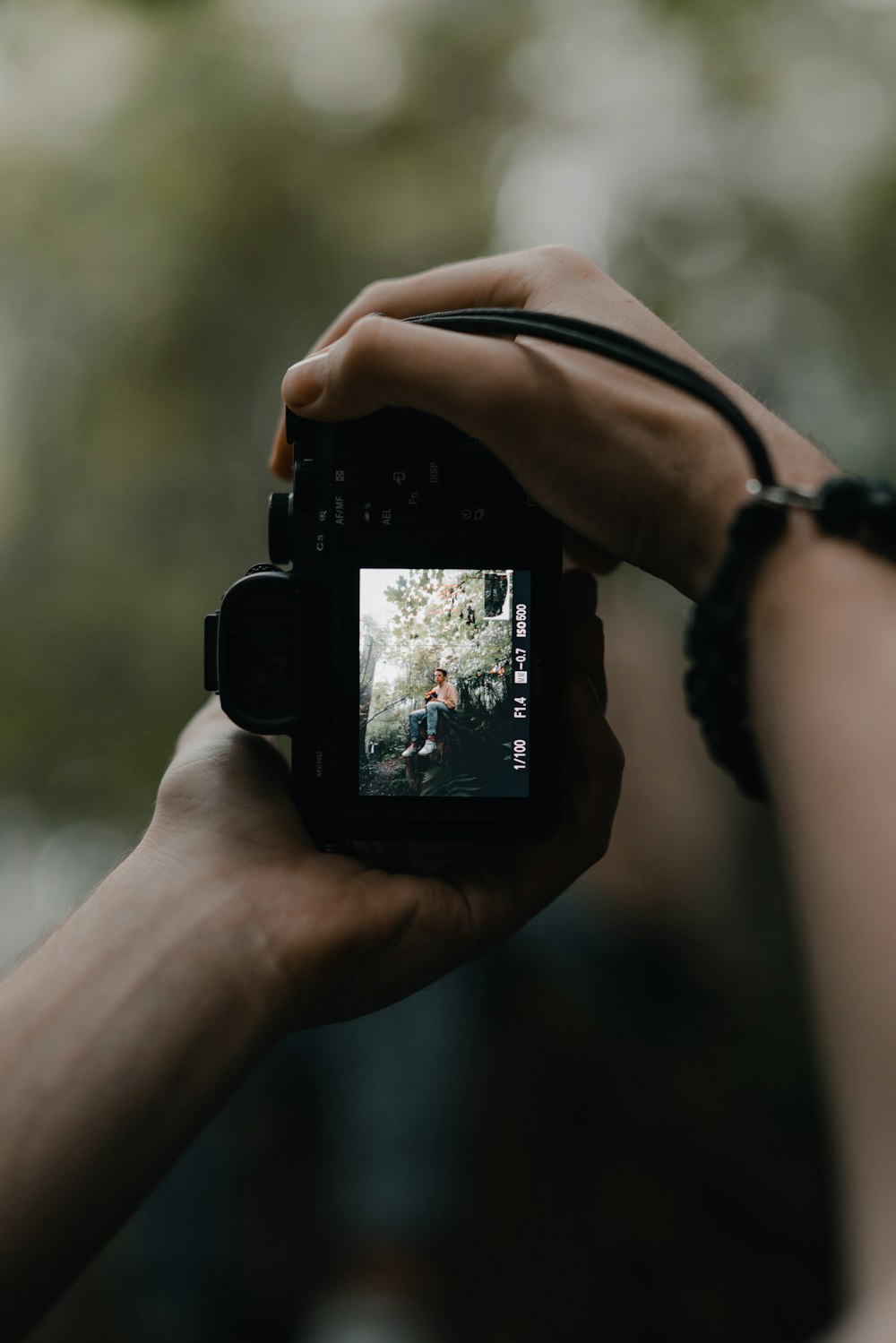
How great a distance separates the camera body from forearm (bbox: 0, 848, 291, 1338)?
0.11 metres

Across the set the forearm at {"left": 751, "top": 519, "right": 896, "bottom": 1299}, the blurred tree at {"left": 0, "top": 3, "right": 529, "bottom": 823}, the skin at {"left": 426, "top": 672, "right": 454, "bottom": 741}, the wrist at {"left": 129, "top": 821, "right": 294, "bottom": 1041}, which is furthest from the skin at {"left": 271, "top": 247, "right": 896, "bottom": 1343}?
the blurred tree at {"left": 0, "top": 3, "right": 529, "bottom": 823}

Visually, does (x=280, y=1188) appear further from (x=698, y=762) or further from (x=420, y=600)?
(x=420, y=600)

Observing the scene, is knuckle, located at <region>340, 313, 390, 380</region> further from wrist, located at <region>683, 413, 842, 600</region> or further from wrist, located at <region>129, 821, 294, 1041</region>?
wrist, located at <region>129, 821, 294, 1041</region>

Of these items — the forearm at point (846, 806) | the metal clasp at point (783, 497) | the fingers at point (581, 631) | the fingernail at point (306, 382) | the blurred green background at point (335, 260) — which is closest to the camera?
the forearm at point (846, 806)

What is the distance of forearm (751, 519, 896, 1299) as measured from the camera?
33cm

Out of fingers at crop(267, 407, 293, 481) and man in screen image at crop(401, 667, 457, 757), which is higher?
fingers at crop(267, 407, 293, 481)

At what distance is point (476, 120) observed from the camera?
1.42 m

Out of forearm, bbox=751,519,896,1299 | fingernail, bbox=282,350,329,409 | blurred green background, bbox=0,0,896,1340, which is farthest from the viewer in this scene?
blurred green background, bbox=0,0,896,1340

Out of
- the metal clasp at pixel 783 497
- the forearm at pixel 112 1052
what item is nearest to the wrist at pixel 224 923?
the forearm at pixel 112 1052

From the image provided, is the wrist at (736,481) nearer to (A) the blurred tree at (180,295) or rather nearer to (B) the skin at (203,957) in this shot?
(B) the skin at (203,957)

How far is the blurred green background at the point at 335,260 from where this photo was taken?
4.54ft

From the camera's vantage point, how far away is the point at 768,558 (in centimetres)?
44

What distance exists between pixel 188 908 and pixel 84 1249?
0.19 metres

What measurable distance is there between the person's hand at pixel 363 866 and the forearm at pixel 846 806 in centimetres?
23
